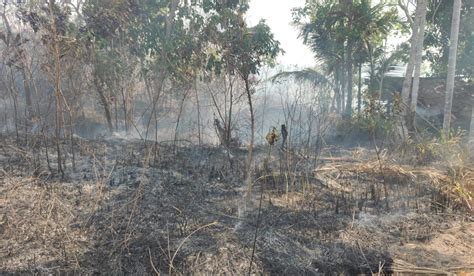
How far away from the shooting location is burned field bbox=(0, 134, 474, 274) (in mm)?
3297

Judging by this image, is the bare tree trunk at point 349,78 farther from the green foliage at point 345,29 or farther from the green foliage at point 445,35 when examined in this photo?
the green foliage at point 445,35

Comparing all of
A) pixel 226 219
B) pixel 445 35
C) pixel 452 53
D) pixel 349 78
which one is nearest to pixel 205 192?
pixel 226 219

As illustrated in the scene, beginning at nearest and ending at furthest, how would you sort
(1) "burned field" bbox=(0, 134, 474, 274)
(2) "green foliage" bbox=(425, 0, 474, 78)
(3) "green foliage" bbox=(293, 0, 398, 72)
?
(1) "burned field" bbox=(0, 134, 474, 274) → (3) "green foliage" bbox=(293, 0, 398, 72) → (2) "green foliage" bbox=(425, 0, 474, 78)

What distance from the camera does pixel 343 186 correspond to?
570 centimetres

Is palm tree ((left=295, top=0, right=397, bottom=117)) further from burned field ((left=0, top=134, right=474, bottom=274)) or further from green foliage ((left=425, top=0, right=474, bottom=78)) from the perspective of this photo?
burned field ((left=0, top=134, right=474, bottom=274))

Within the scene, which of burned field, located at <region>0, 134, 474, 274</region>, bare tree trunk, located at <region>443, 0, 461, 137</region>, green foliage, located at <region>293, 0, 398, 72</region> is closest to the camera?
burned field, located at <region>0, 134, 474, 274</region>

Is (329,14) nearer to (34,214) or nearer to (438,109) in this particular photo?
(438,109)

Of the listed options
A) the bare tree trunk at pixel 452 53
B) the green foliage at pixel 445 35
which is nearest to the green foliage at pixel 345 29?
the green foliage at pixel 445 35

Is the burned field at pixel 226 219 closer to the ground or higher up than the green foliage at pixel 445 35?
closer to the ground

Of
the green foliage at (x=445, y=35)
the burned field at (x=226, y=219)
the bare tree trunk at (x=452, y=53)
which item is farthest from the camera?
the green foliage at (x=445, y=35)

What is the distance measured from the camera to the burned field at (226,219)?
130 inches

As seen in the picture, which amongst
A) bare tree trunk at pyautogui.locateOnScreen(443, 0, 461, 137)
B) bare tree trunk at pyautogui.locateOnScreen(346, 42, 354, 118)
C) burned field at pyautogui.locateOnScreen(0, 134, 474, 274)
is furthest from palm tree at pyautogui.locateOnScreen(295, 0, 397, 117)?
burned field at pyautogui.locateOnScreen(0, 134, 474, 274)

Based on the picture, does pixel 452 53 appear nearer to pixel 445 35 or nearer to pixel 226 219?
pixel 445 35

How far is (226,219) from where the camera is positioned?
4164 millimetres
